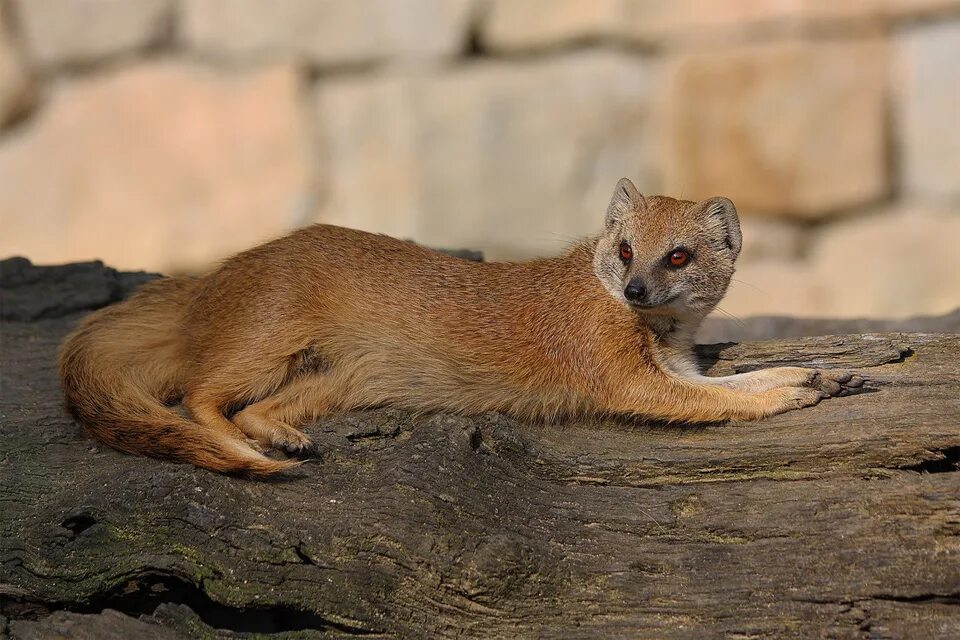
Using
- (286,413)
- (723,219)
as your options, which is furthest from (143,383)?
(723,219)

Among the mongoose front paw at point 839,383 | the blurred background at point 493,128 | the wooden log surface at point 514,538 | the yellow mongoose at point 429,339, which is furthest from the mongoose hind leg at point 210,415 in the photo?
the blurred background at point 493,128

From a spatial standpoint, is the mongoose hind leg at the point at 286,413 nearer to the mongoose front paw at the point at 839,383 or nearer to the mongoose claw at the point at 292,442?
the mongoose claw at the point at 292,442

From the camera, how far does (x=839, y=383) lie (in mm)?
4680

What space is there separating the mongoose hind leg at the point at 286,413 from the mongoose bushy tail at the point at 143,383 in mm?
118

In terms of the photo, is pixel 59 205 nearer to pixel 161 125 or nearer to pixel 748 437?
pixel 161 125

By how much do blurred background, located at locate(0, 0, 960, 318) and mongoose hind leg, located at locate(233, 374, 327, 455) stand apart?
18.0ft

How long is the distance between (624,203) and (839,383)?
134 centimetres

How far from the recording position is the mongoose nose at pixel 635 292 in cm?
480

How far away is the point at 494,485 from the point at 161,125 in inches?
293

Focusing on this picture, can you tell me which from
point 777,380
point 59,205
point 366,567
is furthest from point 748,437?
point 59,205

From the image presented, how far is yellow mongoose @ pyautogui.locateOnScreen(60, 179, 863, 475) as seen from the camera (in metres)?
4.81

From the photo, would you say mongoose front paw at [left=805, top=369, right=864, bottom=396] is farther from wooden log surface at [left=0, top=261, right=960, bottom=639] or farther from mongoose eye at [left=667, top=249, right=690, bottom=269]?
mongoose eye at [left=667, top=249, right=690, bottom=269]

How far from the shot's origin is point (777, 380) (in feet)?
15.8

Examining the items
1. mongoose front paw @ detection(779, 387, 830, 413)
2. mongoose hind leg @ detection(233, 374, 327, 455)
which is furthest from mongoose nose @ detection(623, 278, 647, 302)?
mongoose hind leg @ detection(233, 374, 327, 455)
